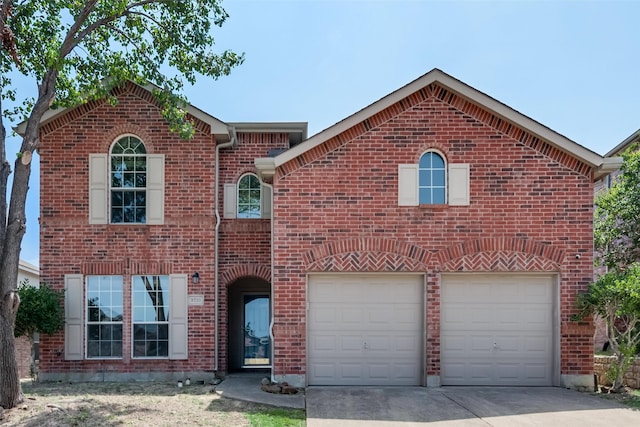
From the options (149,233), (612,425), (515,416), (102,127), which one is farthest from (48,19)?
(612,425)

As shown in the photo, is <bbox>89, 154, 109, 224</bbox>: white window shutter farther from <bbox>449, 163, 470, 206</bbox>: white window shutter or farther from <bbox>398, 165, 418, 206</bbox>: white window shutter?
<bbox>449, 163, 470, 206</bbox>: white window shutter

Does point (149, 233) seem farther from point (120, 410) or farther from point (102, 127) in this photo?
point (120, 410)

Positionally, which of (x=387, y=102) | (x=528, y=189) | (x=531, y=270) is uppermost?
(x=387, y=102)

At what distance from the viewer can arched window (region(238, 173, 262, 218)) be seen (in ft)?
40.4

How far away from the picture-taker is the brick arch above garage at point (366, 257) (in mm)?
10453

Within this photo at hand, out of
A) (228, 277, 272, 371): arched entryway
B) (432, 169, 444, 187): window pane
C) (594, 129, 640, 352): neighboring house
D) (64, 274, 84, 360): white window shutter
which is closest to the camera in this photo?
(432, 169, 444, 187): window pane

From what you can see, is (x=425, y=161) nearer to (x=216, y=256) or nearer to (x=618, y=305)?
(x=618, y=305)

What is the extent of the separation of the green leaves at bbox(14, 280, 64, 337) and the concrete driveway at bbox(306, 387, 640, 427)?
19.1ft

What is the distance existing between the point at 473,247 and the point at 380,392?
352 centimetres

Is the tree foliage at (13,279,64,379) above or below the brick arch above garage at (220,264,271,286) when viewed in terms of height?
below

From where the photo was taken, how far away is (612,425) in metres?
7.81

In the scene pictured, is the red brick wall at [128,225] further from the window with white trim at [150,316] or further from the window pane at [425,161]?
the window pane at [425,161]

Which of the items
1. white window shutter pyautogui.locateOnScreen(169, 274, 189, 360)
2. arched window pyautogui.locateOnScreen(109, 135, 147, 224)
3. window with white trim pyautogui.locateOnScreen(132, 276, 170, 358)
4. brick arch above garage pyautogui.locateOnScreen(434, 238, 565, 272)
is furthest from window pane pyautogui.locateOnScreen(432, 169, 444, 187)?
arched window pyautogui.locateOnScreen(109, 135, 147, 224)

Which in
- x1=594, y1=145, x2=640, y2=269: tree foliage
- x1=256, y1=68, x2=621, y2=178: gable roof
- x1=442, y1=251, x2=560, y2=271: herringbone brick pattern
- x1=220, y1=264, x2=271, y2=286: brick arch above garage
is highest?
x1=256, y1=68, x2=621, y2=178: gable roof
